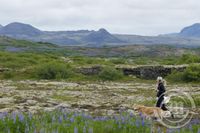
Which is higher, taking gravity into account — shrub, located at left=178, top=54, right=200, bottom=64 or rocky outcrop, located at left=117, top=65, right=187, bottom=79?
shrub, located at left=178, top=54, right=200, bottom=64

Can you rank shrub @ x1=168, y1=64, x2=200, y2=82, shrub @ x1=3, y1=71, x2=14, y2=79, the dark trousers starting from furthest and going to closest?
1. shrub @ x1=3, y1=71, x2=14, y2=79
2. shrub @ x1=168, y1=64, x2=200, y2=82
3. the dark trousers

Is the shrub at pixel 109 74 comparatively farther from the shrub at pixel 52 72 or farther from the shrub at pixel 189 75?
the shrub at pixel 189 75

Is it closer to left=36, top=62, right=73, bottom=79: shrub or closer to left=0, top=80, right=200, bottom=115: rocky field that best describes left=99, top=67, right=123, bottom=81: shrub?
left=36, top=62, right=73, bottom=79: shrub

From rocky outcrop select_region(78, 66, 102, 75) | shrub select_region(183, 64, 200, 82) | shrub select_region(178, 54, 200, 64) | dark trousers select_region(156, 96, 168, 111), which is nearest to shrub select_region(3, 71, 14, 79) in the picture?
rocky outcrop select_region(78, 66, 102, 75)

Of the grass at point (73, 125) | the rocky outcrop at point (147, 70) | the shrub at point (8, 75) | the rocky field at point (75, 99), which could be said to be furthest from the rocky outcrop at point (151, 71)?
the grass at point (73, 125)

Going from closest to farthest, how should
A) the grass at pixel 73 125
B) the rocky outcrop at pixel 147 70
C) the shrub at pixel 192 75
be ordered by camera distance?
the grass at pixel 73 125, the shrub at pixel 192 75, the rocky outcrop at pixel 147 70

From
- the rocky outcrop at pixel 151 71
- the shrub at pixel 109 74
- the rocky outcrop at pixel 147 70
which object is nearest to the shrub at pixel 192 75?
the rocky outcrop at pixel 147 70

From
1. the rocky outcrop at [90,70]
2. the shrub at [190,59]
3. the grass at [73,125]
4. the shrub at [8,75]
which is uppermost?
the grass at [73,125]

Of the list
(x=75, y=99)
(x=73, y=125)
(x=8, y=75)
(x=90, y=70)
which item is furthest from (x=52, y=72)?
(x=73, y=125)

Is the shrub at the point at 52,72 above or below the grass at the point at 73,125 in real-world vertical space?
below

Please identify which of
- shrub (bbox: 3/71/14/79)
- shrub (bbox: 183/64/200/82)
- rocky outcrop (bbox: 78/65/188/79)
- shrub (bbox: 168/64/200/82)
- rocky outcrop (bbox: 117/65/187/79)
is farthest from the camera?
rocky outcrop (bbox: 117/65/187/79)

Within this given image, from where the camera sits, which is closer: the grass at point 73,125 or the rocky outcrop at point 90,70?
the grass at point 73,125

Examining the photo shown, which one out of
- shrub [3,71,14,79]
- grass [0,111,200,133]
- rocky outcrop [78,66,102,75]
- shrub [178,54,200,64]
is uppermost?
grass [0,111,200,133]

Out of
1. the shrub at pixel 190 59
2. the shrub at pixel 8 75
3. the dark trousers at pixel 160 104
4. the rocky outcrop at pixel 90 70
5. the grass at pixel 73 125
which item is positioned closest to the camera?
the grass at pixel 73 125
